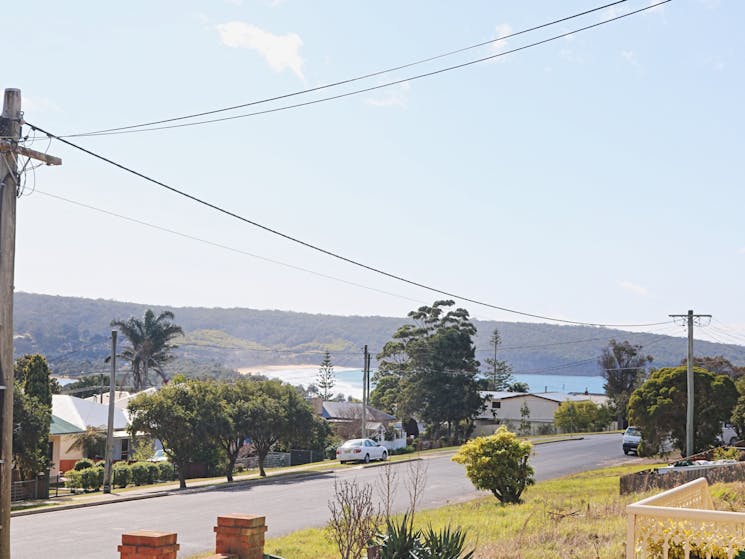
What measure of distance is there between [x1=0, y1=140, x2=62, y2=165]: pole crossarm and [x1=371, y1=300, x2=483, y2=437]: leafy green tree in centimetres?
6719

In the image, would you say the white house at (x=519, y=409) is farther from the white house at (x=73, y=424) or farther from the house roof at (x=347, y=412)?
the white house at (x=73, y=424)

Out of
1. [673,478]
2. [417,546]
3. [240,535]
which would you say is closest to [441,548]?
[417,546]

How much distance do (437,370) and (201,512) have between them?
54.6m

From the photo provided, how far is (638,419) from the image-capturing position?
4112 centimetres

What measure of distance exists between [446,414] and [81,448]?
3576 cm

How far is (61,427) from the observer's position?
130 feet

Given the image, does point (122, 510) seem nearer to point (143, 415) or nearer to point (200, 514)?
point (200, 514)

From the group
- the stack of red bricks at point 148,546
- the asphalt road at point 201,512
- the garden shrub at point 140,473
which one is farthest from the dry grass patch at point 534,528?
the garden shrub at point 140,473

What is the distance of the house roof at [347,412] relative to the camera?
76.3 meters

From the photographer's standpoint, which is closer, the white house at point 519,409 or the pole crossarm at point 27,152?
the pole crossarm at point 27,152

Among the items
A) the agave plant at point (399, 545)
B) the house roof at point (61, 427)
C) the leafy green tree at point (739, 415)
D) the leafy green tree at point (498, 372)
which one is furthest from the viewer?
the leafy green tree at point (498, 372)

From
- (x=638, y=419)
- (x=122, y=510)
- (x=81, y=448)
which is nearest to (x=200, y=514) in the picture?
(x=122, y=510)

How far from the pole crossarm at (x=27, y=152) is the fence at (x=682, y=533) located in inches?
342

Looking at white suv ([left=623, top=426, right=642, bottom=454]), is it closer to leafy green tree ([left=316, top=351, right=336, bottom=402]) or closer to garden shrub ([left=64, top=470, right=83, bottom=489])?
garden shrub ([left=64, top=470, right=83, bottom=489])
